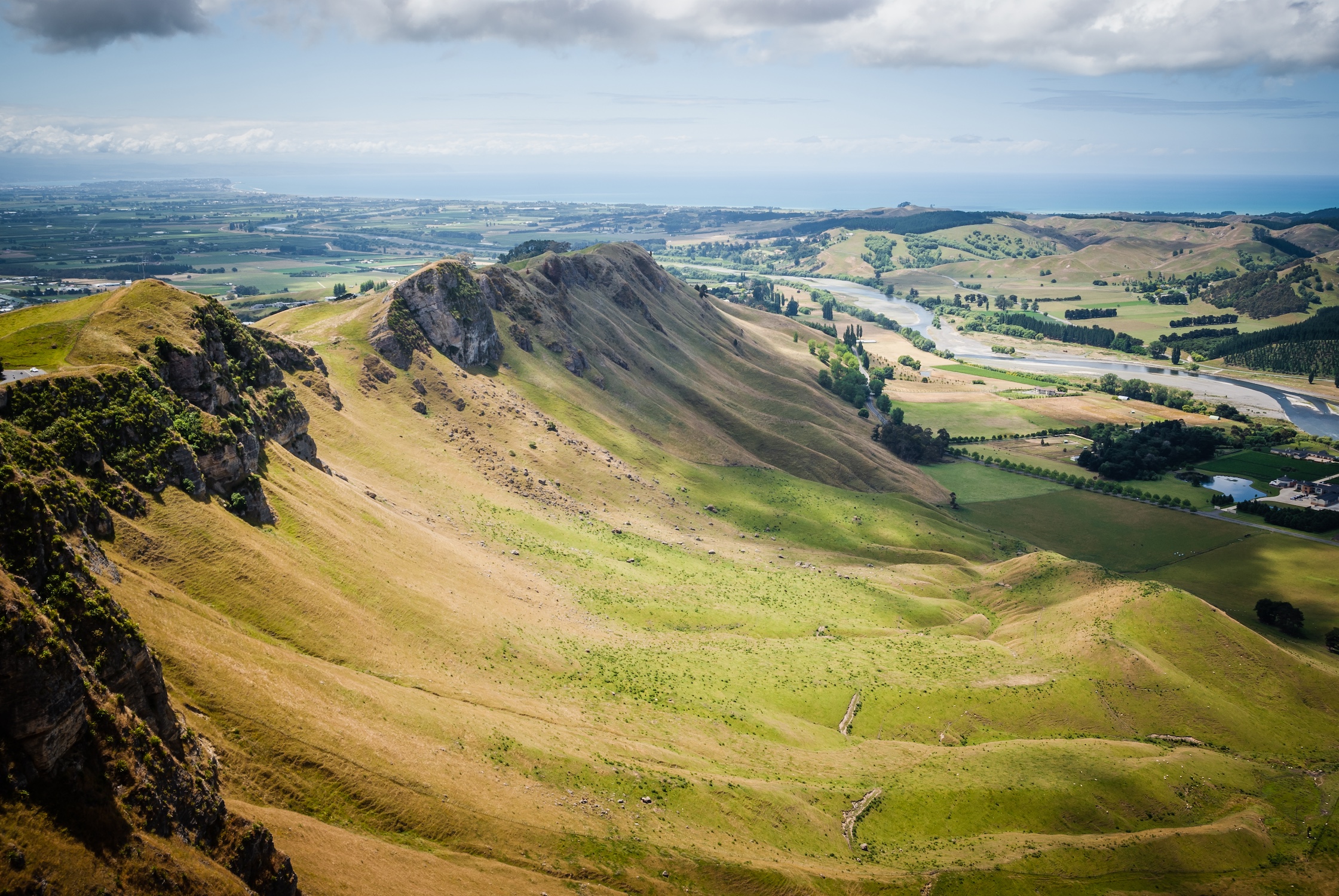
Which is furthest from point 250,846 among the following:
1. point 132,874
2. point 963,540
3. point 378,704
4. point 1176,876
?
point 963,540

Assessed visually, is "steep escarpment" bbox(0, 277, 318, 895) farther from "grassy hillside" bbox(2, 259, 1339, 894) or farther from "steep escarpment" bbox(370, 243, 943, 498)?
"steep escarpment" bbox(370, 243, 943, 498)

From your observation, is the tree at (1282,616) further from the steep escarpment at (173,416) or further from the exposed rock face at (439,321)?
the steep escarpment at (173,416)

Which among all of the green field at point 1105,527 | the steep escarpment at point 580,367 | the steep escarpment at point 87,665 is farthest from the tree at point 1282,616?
the steep escarpment at point 87,665

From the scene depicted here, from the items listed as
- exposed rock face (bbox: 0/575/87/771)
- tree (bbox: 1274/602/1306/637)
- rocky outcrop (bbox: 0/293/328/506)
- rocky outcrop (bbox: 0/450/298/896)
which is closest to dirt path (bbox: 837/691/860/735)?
rocky outcrop (bbox: 0/450/298/896)

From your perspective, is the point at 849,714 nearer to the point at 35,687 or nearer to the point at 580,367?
the point at 35,687

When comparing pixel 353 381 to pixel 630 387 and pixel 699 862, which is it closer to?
pixel 630 387
